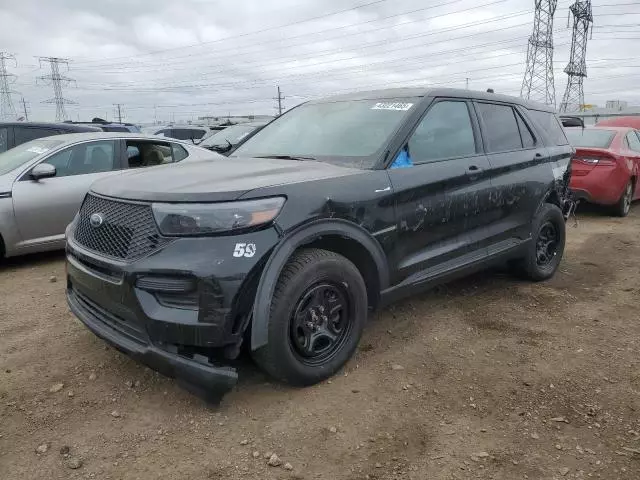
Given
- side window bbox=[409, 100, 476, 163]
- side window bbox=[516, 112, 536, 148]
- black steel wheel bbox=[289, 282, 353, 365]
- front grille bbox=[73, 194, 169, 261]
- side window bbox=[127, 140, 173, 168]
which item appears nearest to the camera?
front grille bbox=[73, 194, 169, 261]

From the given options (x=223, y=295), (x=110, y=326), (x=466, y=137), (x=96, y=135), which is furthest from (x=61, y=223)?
(x=466, y=137)

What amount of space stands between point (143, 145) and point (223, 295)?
4.49 meters

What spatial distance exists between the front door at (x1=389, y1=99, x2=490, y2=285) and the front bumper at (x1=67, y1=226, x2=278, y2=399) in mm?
1107

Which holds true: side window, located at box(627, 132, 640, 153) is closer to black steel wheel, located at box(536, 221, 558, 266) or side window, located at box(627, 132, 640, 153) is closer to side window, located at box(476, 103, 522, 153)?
black steel wheel, located at box(536, 221, 558, 266)

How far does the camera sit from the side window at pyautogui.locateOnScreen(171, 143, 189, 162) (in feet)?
21.7

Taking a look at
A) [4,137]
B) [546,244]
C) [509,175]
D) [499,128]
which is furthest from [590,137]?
[4,137]

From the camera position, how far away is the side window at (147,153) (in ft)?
20.7

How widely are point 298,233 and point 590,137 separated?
7.69 metres

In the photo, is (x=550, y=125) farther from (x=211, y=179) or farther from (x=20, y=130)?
(x=20, y=130)

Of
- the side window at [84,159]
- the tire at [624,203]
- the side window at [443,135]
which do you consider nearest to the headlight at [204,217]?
the side window at [443,135]

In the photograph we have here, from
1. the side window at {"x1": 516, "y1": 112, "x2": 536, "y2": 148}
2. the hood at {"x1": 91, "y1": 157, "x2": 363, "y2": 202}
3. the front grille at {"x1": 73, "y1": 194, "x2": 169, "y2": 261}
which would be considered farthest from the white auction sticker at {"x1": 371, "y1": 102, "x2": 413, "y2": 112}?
the front grille at {"x1": 73, "y1": 194, "x2": 169, "y2": 261}

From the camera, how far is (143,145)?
253 inches

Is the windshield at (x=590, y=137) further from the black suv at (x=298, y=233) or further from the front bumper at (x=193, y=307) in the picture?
the front bumper at (x=193, y=307)

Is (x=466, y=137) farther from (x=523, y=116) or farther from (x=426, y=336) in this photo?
(x=426, y=336)
